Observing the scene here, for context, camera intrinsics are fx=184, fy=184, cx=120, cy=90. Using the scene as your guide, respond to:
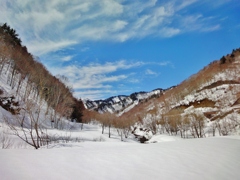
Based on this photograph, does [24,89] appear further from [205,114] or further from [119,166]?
[205,114]

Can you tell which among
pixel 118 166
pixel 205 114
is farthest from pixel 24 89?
pixel 205 114

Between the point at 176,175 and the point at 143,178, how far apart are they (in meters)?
1.00

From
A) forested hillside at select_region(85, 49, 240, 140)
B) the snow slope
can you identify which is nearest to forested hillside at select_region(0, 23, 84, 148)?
forested hillside at select_region(85, 49, 240, 140)

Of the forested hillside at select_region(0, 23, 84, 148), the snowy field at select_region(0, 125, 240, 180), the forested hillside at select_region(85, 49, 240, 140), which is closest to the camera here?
the snowy field at select_region(0, 125, 240, 180)

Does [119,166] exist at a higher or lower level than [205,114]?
lower

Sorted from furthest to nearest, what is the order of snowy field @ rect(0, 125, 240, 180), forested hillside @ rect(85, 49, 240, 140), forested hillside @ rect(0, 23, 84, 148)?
forested hillside @ rect(85, 49, 240, 140) < forested hillside @ rect(0, 23, 84, 148) < snowy field @ rect(0, 125, 240, 180)

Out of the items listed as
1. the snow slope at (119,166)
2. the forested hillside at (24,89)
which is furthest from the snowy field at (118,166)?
the forested hillside at (24,89)

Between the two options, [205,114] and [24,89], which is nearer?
[24,89]

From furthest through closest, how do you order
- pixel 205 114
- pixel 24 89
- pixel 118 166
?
pixel 205 114 → pixel 24 89 → pixel 118 166

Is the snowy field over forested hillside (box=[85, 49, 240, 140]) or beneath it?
beneath

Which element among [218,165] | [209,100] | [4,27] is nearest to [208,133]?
[209,100]

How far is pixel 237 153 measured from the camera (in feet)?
25.6

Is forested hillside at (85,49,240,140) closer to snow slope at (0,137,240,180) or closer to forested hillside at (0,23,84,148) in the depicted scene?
forested hillside at (0,23,84,148)

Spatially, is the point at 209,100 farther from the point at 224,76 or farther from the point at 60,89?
the point at 60,89
